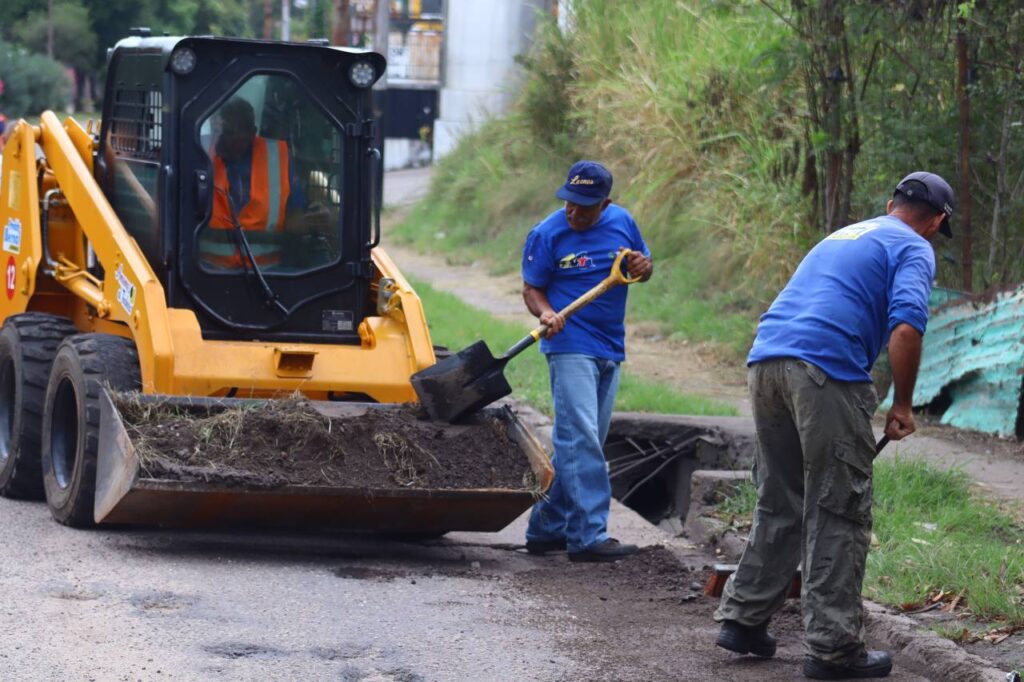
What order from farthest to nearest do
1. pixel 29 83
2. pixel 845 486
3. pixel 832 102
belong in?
pixel 29 83 < pixel 832 102 < pixel 845 486

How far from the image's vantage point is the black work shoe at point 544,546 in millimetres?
7676

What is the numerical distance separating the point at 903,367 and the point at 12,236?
5606 mm

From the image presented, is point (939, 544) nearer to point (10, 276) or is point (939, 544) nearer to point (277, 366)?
point (277, 366)

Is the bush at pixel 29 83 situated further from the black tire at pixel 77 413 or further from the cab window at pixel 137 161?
the black tire at pixel 77 413

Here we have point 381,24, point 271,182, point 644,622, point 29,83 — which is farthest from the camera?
point 29,83

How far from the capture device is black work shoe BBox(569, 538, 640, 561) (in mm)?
7449

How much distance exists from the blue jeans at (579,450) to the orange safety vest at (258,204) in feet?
5.60

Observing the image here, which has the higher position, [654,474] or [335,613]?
[335,613]

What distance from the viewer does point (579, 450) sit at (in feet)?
24.4

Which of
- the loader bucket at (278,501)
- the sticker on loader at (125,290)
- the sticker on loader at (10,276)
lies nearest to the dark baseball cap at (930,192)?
the loader bucket at (278,501)

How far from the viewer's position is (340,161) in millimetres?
8266

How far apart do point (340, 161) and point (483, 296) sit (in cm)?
1032

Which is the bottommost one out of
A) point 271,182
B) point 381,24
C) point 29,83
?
point 29,83

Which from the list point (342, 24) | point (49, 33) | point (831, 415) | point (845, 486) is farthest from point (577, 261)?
point (49, 33)
